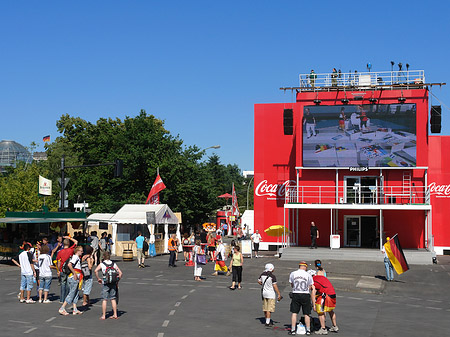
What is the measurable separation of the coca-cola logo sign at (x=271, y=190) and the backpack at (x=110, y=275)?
2957 centimetres

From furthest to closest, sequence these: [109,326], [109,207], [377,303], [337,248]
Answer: [109,207] → [337,248] → [377,303] → [109,326]

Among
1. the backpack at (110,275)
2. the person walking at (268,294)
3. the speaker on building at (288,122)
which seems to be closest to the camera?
the person walking at (268,294)

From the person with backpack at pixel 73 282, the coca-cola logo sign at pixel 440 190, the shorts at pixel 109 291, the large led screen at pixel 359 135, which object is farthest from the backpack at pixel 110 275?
the coca-cola logo sign at pixel 440 190

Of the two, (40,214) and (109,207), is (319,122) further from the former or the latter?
(109,207)

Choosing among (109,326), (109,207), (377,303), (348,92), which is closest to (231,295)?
(377,303)

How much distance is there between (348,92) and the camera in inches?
1666

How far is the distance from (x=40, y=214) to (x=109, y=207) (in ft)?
72.1

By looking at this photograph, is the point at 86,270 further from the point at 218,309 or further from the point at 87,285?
the point at 218,309

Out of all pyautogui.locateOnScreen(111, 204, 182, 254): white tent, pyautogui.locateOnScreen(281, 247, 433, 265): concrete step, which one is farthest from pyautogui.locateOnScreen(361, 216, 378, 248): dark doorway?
pyautogui.locateOnScreen(111, 204, 182, 254): white tent

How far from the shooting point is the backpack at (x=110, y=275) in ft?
50.7

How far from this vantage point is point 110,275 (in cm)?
1547

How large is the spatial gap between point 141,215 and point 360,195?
14.8m

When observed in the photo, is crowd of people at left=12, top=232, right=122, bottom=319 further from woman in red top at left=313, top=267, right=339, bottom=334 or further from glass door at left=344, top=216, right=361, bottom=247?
glass door at left=344, top=216, right=361, bottom=247

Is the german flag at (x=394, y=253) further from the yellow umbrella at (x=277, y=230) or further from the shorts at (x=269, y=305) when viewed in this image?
the yellow umbrella at (x=277, y=230)
